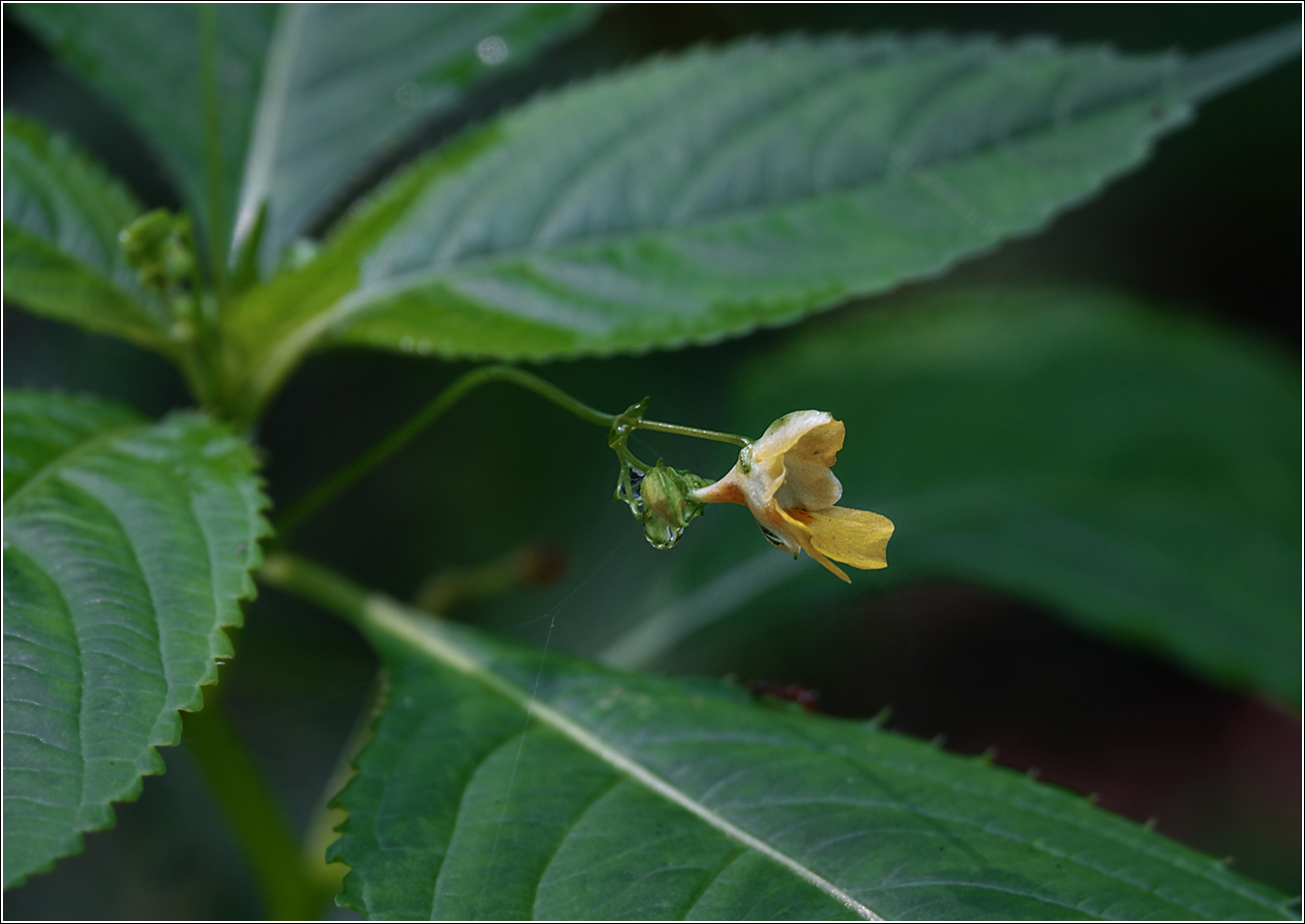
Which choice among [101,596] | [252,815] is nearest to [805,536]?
[101,596]

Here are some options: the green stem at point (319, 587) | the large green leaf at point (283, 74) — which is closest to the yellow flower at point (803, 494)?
the green stem at point (319, 587)

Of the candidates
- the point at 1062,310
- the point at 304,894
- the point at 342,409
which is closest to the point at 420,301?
the point at 304,894

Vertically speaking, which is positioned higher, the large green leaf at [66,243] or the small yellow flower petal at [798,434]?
the large green leaf at [66,243]

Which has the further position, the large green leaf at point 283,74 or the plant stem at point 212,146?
the large green leaf at point 283,74

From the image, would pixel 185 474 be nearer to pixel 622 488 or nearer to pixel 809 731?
pixel 622 488

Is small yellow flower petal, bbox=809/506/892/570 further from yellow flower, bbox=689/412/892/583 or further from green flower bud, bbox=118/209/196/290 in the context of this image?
green flower bud, bbox=118/209/196/290

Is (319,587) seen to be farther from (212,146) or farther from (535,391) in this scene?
(212,146)

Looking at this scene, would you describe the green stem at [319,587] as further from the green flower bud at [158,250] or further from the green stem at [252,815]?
the green flower bud at [158,250]
